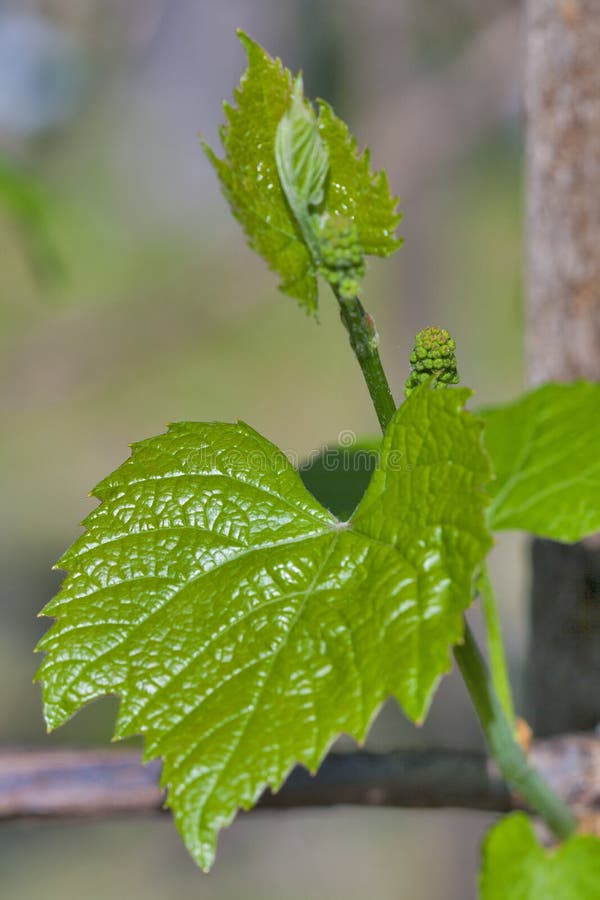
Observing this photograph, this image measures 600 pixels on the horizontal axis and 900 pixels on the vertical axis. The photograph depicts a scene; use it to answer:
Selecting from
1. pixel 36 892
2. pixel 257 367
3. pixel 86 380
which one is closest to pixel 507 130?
pixel 86 380

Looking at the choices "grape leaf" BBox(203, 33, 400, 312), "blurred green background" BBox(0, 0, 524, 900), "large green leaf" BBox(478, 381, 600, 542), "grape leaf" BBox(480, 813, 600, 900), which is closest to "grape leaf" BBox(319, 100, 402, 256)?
"grape leaf" BBox(203, 33, 400, 312)

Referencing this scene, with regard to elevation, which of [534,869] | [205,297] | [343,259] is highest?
[205,297]

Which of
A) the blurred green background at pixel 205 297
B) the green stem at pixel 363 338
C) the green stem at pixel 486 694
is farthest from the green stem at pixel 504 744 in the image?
the blurred green background at pixel 205 297

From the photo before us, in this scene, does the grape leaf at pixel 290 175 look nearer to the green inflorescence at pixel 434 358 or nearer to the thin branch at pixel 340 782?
the green inflorescence at pixel 434 358

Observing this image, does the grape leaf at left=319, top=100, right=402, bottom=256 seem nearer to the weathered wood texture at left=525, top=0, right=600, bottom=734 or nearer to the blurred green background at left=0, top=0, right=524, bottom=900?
the weathered wood texture at left=525, top=0, right=600, bottom=734

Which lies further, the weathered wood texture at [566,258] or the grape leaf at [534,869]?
the weathered wood texture at [566,258]

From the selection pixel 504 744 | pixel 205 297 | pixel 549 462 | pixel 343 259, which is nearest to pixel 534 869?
pixel 504 744

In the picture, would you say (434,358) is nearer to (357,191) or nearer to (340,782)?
(357,191)
